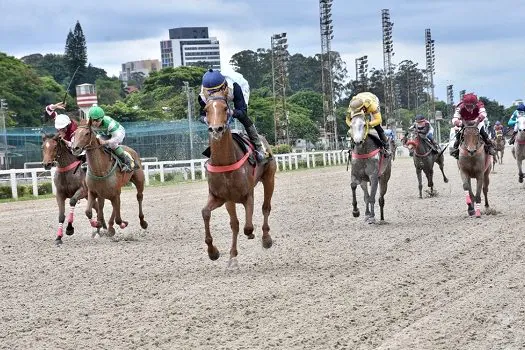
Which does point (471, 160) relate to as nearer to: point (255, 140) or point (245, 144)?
point (255, 140)

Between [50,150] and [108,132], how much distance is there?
103 cm

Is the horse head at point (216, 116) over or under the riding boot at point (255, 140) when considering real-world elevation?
over

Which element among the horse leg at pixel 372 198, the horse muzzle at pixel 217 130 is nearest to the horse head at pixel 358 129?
the horse leg at pixel 372 198

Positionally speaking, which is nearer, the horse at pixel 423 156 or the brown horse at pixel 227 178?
the brown horse at pixel 227 178

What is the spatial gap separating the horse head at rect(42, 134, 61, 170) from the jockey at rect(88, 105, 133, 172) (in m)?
0.76

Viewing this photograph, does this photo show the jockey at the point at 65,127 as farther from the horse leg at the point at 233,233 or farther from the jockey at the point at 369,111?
the horse leg at the point at 233,233

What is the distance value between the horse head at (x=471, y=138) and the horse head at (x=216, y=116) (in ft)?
25.0

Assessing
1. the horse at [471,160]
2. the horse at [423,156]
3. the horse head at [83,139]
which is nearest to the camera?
the horse head at [83,139]

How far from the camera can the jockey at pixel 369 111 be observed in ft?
56.1

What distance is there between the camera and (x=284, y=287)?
977 cm

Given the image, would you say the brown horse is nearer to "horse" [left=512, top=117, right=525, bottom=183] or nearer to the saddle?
the saddle

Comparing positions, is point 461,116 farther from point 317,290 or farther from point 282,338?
point 282,338

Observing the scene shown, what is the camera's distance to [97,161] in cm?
1568

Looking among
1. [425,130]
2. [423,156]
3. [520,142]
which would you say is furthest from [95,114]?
[520,142]
